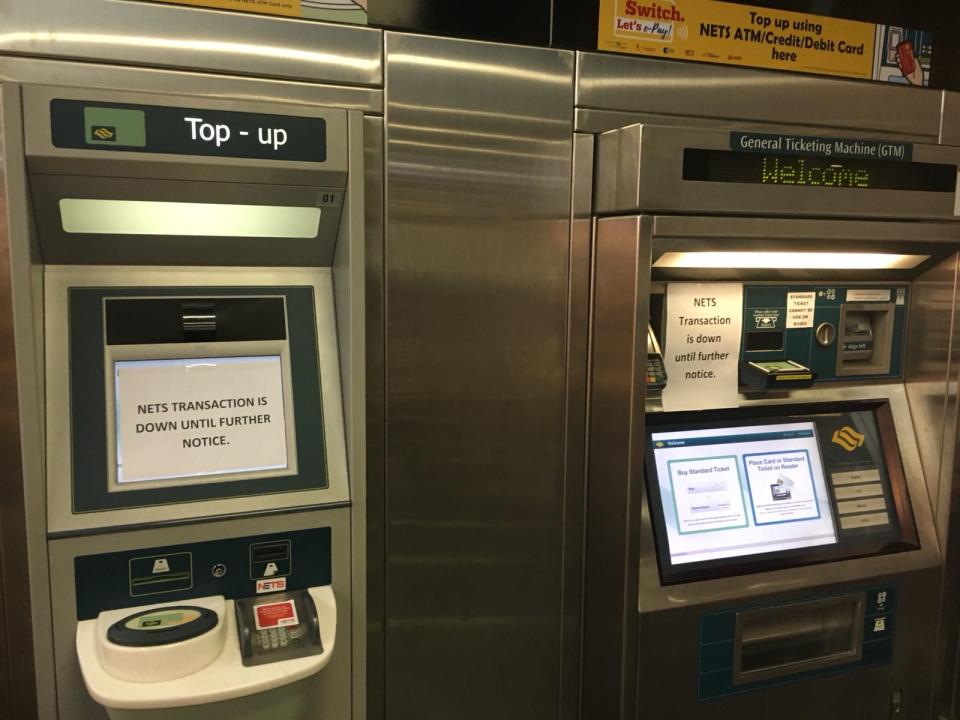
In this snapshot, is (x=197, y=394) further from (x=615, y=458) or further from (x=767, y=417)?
(x=767, y=417)

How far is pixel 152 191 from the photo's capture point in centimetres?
156

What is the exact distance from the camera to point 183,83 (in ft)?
5.89

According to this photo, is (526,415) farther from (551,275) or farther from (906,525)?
(906,525)

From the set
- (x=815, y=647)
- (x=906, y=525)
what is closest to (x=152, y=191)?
(x=815, y=647)

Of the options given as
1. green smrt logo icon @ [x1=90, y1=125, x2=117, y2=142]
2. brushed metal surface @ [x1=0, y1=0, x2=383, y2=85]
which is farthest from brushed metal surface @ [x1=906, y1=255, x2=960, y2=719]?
green smrt logo icon @ [x1=90, y1=125, x2=117, y2=142]

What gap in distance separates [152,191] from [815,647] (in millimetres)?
1977

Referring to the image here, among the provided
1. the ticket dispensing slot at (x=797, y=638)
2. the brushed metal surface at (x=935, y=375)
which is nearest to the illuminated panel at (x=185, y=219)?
the ticket dispensing slot at (x=797, y=638)

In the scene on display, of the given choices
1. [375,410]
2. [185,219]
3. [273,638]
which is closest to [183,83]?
[185,219]

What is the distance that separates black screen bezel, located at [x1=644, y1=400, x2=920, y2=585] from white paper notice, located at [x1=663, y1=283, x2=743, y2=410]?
46 mm

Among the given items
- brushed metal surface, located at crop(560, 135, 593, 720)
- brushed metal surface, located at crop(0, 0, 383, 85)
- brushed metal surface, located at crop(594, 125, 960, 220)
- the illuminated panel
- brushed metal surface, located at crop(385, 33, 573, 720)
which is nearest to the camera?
the illuminated panel

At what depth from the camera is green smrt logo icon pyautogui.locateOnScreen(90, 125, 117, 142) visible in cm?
144

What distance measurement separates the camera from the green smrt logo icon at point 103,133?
144cm

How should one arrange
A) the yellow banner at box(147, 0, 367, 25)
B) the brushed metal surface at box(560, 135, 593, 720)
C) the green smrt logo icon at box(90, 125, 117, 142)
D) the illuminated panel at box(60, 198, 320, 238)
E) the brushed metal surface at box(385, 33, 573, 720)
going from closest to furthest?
the green smrt logo icon at box(90, 125, 117, 142) → the illuminated panel at box(60, 198, 320, 238) → the yellow banner at box(147, 0, 367, 25) → the brushed metal surface at box(385, 33, 573, 720) → the brushed metal surface at box(560, 135, 593, 720)

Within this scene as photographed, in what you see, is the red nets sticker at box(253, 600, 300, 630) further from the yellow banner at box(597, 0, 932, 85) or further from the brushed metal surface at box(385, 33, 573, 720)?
the yellow banner at box(597, 0, 932, 85)
